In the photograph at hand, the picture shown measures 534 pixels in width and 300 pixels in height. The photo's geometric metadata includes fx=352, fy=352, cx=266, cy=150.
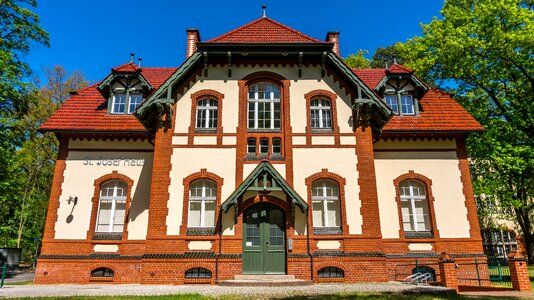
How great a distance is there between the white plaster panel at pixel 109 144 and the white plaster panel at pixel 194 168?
2299 millimetres

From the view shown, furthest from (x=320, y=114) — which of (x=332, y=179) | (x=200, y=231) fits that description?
(x=200, y=231)

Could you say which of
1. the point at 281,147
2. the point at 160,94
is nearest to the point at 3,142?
the point at 160,94

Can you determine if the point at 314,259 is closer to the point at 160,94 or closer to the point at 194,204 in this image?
the point at 194,204

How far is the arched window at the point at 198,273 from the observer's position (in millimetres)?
12461

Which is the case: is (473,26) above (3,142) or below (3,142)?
above

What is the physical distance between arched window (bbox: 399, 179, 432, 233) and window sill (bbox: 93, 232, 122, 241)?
11.6 meters

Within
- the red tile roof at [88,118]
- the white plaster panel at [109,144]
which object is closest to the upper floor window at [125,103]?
the red tile roof at [88,118]

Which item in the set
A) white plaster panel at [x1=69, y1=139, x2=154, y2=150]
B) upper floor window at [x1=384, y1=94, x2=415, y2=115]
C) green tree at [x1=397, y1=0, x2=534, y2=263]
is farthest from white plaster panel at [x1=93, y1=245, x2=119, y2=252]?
green tree at [x1=397, y1=0, x2=534, y2=263]

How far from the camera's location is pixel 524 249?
2919 centimetres

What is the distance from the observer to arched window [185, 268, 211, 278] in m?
12.5

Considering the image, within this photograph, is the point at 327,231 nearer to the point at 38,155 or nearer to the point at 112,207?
the point at 112,207

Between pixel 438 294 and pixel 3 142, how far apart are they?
728 inches

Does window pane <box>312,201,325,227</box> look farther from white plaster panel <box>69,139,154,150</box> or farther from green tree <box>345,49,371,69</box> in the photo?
green tree <box>345,49,371,69</box>

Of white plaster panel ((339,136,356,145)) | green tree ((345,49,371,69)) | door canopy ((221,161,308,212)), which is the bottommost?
door canopy ((221,161,308,212))
